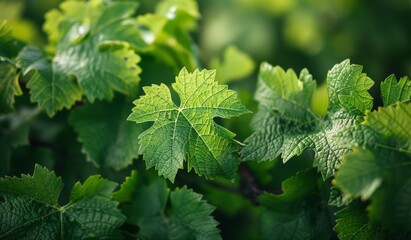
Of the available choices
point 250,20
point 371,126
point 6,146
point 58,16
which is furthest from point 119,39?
point 250,20

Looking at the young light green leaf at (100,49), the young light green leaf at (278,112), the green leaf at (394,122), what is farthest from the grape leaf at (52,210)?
the green leaf at (394,122)

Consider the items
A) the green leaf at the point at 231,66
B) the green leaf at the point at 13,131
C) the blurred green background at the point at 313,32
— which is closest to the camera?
the green leaf at the point at 13,131

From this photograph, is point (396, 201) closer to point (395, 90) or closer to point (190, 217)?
point (395, 90)

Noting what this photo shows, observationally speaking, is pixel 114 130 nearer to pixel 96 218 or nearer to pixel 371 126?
pixel 96 218

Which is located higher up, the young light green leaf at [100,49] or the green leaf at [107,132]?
the young light green leaf at [100,49]

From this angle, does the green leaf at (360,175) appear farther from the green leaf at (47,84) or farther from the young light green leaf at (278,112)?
the green leaf at (47,84)

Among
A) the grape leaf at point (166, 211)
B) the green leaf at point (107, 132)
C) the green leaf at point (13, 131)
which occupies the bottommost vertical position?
the grape leaf at point (166, 211)

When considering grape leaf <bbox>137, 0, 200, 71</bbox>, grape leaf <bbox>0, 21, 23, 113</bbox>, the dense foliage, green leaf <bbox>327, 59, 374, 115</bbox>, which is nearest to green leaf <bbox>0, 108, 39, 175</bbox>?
the dense foliage

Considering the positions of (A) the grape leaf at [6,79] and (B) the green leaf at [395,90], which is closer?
(B) the green leaf at [395,90]
